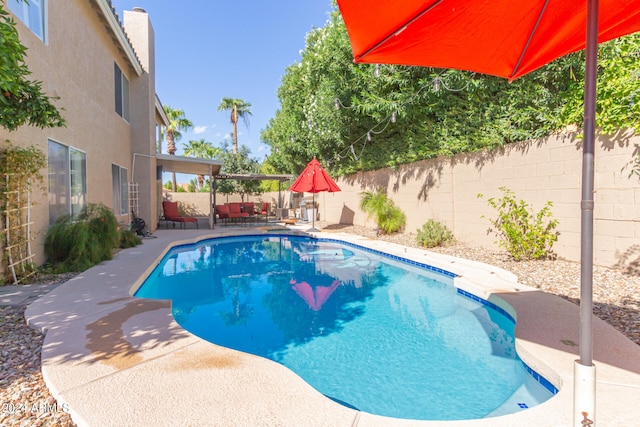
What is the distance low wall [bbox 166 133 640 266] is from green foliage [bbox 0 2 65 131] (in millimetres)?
7733

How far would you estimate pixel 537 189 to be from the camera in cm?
674

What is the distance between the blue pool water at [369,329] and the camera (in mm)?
2951

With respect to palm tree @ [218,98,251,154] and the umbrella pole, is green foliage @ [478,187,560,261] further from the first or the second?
palm tree @ [218,98,251,154]

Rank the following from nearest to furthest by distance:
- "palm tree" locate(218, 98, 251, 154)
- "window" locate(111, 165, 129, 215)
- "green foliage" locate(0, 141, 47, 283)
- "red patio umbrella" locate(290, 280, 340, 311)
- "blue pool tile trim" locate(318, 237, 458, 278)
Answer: "green foliage" locate(0, 141, 47, 283) → "red patio umbrella" locate(290, 280, 340, 311) → "blue pool tile trim" locate(318, 237, 458, 278) → "window" locate(111, 165, 129, 215) → "palm tree" locate(218, 98, 251, 154)

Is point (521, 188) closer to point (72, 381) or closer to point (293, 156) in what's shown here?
point (72, 381)

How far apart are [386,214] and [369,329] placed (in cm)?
726

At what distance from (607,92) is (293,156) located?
14.5 metres

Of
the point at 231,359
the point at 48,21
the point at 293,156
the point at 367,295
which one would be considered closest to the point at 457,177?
the point at 367,295

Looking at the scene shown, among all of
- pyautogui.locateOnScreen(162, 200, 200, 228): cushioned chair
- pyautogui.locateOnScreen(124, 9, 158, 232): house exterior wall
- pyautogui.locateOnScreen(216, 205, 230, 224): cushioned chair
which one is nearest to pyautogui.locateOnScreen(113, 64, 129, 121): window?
pyautogui.locateOnScreen(124, 9, 158, 232): house exterior wall

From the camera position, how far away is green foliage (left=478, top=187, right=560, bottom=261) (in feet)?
20.9

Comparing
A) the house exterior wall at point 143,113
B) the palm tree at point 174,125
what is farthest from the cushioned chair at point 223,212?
the palm tree at point 174,125

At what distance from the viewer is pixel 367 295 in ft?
19.4

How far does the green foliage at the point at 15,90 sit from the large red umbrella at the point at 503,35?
9.85ft

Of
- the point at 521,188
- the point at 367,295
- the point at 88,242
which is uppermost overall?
the point at 521,188
